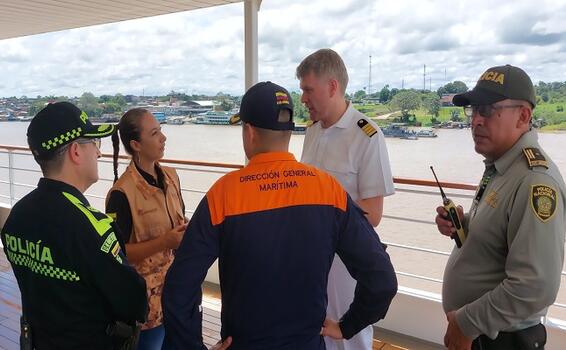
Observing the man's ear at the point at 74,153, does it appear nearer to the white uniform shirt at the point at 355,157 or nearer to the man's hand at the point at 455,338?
the white uniform shirt at the point at 355,157

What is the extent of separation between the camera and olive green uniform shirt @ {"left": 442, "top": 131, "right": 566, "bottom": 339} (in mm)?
1092

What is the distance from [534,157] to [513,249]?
0.83ft

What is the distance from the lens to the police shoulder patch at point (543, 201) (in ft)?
3.57

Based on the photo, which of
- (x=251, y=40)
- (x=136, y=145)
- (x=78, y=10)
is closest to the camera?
(x=136, y=145)

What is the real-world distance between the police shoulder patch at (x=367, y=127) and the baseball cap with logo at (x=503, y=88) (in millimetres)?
440

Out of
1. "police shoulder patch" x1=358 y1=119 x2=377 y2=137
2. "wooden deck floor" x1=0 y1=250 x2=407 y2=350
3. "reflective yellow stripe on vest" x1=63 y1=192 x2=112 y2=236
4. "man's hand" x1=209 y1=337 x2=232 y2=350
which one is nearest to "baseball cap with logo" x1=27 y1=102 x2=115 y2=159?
"reflective yellow stripe on vest" x1=63 y1=192 x2=112 y2=236

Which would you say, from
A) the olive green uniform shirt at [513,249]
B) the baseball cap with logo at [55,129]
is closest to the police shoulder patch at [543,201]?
the olive green uniform shirt at [513,249]

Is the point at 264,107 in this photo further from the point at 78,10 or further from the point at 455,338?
the point at 78,10

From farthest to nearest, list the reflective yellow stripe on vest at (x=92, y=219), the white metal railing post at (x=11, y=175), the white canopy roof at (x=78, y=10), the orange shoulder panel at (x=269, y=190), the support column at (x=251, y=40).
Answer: the white metal railing post at (x=11, y=175)
the white canopy roof at (x=78, y=10)
the support column at (x=251, y=40)
the reflective yellow stripe on vest at (x=92, y=219)
the orange shoulder panel at (x=269, y=190)

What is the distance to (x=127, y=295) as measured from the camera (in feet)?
3.46

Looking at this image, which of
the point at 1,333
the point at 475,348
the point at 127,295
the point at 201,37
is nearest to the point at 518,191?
the point at 475,348

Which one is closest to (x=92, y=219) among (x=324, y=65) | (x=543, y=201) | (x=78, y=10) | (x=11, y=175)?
(x=324, y=65)

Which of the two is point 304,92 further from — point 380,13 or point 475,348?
point 380,13

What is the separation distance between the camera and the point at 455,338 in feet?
4.09
